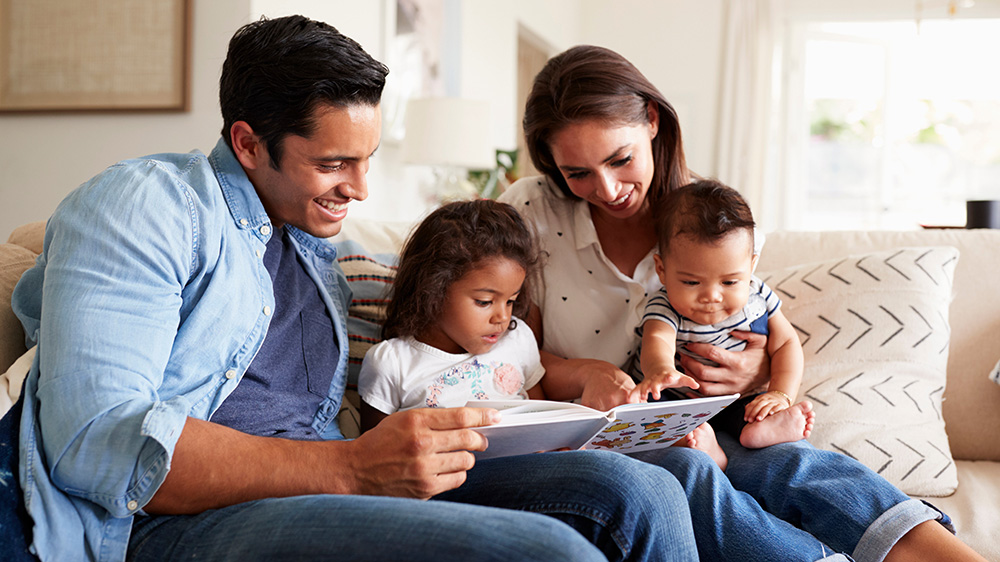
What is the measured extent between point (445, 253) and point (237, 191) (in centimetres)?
39

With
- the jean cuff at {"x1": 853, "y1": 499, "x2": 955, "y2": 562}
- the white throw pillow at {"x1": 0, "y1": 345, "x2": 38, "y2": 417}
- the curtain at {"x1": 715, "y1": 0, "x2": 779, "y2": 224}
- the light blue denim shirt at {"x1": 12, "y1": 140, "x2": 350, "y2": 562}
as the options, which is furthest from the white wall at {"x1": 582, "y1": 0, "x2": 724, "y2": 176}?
the white throw pillow at {"x1": 0, "y1": 345, "x2": 38, "y2": 417}

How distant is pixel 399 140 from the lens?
370cm

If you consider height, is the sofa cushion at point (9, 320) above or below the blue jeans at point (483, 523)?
above

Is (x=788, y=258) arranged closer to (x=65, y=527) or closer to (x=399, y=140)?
(x=65, y=527)

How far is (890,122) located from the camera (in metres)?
6.30

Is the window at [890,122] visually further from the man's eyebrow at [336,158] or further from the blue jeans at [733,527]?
the man's eyebrow at [336,158]

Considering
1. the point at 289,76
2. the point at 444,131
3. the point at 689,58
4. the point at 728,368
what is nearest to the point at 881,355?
the point at 728,368

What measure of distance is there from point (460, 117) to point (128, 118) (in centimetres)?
131

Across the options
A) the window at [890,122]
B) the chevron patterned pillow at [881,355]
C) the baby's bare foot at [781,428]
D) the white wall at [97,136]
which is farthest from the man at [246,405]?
the window at [890,122]

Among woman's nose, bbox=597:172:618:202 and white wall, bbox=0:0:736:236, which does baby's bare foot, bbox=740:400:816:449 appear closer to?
woman's nose, bbox=597:172:618:202

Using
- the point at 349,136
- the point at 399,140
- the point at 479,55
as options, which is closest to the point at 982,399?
the point at 349,136

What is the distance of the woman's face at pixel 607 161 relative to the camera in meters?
1.54

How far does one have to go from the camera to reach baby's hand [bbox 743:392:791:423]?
1436 mm

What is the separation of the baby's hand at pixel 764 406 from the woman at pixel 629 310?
0.06 metres
